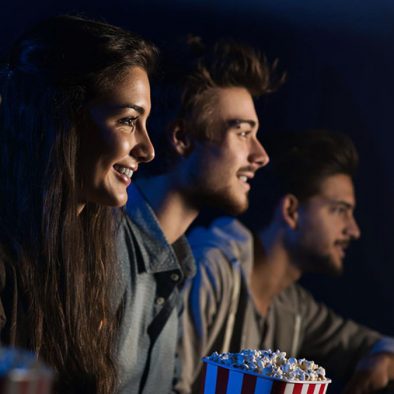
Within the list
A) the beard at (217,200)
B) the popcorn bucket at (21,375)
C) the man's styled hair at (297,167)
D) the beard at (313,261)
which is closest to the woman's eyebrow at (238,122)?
the man's styled hair at (297,167)

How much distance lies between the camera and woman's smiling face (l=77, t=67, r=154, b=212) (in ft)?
7.63

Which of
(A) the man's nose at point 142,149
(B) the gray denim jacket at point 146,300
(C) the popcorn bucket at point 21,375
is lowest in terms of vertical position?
(B) the gray denim jacket at point 146,300

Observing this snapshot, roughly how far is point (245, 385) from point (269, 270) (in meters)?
1.35

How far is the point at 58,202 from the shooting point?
215 cm

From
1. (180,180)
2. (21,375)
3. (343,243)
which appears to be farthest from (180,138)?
(21,375)

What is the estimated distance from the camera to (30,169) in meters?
2.17

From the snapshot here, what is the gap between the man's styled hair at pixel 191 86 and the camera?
9.36ft

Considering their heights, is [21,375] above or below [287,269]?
above

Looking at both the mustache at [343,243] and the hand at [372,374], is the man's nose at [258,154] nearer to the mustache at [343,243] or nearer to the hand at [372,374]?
the mustache at [343,243]

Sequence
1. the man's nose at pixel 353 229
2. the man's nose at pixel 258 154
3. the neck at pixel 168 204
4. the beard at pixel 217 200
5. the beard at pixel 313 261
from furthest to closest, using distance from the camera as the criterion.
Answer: the man's nose at pixel 353 229
the beard at pixel 313 261
the man's nose at pixel 258 154
the beard at pixel 217 200
the neck at pixel 168 204

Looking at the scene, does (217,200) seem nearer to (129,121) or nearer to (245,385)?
(129,121)

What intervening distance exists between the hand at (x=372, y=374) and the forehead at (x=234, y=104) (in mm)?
1218

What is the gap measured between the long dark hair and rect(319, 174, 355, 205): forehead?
1.28 m

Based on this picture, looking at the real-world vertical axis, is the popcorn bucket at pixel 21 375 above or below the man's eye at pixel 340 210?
above
